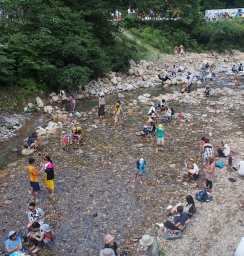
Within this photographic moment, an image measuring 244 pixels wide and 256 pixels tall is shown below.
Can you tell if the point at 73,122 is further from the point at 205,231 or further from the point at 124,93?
the point at 205,231

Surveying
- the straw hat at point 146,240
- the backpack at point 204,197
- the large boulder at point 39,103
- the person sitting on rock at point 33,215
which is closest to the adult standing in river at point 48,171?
the person sitting on rock at point 33,215

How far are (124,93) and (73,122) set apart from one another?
24.6 feet

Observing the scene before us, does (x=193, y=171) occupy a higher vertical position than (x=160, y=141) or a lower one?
lower

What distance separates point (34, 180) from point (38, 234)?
238 cm

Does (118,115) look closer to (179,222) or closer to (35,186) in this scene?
(35,186)

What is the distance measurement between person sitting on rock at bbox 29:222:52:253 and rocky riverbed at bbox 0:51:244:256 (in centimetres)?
28

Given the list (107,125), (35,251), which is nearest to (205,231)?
(35,251)

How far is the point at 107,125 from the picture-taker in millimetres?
18188

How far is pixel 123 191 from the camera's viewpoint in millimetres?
11695

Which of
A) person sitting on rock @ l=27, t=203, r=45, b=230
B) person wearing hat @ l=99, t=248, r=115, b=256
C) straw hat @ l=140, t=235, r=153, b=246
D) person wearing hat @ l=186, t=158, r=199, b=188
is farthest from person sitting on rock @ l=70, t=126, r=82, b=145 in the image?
person wearing hat @ l=99, t=248, r=115, b=256

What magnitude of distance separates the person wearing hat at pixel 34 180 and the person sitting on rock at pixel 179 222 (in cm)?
494

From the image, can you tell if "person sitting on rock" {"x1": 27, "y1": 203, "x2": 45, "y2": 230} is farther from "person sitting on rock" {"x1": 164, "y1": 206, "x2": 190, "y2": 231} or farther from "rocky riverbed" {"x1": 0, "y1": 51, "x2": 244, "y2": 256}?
"person sitting on rock" {"x1": 164, "y1": 206, "x2": 190, "y2": 231}

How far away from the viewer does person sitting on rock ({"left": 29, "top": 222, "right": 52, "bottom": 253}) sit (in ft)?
29.2

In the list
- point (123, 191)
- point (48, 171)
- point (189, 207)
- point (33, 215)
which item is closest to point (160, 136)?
point (123, 191)
